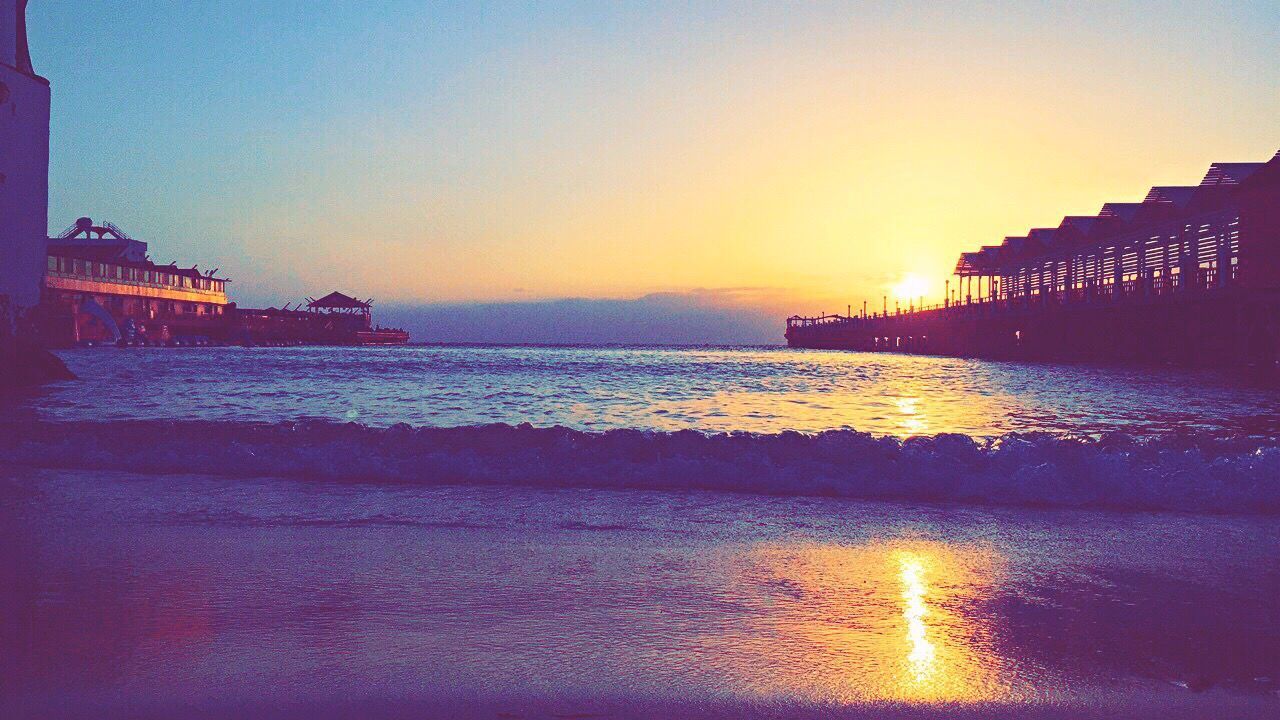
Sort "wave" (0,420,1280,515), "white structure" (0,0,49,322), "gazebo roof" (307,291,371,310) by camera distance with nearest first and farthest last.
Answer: "wave" (0,420,1280,515), "white structure" (0,0,49,322), "gazebo roof" (307,291,371,310)

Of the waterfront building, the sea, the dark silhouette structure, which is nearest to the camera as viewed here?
the sea

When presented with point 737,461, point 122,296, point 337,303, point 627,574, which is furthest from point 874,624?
point 337,303

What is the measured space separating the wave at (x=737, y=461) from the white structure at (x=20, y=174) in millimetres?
11753

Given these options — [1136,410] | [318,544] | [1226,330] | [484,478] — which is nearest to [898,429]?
[1136,410]

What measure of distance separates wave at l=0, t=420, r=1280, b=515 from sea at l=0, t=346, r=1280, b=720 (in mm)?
24

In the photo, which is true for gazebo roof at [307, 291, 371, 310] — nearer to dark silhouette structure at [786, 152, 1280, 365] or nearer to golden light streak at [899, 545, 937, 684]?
dark silhouette structure at [786, 152, 1280, 365]

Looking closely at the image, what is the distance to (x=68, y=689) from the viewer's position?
239 cm

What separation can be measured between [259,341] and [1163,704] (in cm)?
10000

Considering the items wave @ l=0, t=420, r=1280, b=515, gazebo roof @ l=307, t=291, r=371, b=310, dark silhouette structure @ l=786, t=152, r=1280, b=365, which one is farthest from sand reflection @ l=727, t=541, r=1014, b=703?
gazebo roof @ l=307, t=291, r=371, b=310

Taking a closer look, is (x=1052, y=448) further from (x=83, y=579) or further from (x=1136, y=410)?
(x=1136, y=410)

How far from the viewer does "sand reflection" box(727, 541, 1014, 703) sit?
2451mm

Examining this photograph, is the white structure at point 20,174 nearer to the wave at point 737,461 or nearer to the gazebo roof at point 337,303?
the wave at point 737,461

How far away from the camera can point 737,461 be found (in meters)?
6.40

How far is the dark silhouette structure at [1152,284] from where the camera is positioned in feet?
91.2
